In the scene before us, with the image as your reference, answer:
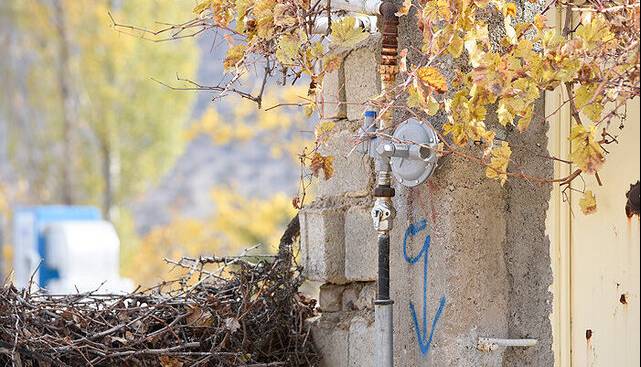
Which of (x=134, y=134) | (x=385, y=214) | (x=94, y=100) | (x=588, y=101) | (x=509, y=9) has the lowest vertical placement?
(x=385, y=214)

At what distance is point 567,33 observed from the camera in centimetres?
262

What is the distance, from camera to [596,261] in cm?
263

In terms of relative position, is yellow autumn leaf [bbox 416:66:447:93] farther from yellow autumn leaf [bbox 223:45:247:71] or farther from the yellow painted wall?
yellow autumn leaf [bbox 223:45:247:71]

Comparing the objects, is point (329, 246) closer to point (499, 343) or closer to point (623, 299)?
point (499, 343)

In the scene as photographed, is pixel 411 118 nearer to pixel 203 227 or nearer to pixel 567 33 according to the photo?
pixel 567 33

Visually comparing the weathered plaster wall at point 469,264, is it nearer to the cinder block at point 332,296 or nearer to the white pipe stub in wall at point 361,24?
the white pipe stub in wall at point 361,24

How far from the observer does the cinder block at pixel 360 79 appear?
3.07m

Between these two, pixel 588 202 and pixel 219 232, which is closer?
pixel 588 202

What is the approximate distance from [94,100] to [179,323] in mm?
11474

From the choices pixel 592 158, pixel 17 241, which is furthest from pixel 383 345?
pixel 17 241

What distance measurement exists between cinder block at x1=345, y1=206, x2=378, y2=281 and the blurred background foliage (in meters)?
9.95

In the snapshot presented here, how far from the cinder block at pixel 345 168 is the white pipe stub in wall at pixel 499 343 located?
1.99 ft

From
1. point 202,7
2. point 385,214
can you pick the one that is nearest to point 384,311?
point 385,214

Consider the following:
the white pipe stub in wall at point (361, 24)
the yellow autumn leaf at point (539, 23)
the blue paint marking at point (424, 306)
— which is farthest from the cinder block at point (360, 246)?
the yellow autumn leaf at point (539, 23)
